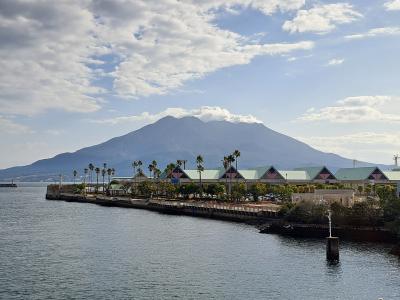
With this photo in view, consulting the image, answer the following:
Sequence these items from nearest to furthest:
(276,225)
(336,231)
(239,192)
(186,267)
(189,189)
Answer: (186,267), (336,231), (276,225), (239,192), (189,189)

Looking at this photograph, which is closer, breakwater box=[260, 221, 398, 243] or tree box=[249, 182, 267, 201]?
breakwater box=[260, 221, 398, 243]

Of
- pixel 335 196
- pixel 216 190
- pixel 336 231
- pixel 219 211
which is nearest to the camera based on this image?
pixel 336 231

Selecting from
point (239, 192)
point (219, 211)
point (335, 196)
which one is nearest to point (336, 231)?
point (335, 196)

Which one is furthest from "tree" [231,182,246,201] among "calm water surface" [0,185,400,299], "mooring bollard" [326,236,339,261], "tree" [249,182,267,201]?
"mooring bollard" [326,236,339,261]

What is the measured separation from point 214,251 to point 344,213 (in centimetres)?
3381

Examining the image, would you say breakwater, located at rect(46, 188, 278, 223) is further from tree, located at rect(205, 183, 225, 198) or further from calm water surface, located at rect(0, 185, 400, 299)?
tree, located at rect(205, 183, 225, 198)

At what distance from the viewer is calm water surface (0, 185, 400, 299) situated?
54719 millimetres

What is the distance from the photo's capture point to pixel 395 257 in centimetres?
7400

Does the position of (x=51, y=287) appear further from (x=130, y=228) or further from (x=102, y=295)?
(x=130, y=228)

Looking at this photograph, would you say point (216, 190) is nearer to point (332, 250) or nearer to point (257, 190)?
point (257, 190)

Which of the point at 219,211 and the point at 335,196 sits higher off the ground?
the point at 335,196

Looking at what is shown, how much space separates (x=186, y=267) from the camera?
68.0 meters

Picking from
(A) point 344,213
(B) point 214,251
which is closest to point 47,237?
(B) point 214,251

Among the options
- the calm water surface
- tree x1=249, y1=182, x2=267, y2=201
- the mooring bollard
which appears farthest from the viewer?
tree x1=249, y1=182, x2=267, y2=201
